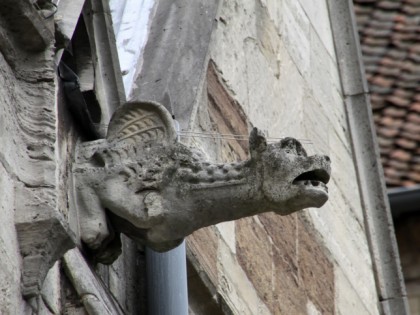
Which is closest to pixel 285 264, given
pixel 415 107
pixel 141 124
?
pixel 141 124

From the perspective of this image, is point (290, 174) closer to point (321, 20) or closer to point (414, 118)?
point (321, 20)

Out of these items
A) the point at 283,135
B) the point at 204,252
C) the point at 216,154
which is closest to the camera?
the point at 204,252

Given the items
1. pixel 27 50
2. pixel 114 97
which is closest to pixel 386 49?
pixel 114 97

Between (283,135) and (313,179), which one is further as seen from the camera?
(283,135)

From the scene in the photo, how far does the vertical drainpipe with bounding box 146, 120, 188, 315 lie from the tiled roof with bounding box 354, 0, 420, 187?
17.9ft

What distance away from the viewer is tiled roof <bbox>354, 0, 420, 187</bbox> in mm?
10141

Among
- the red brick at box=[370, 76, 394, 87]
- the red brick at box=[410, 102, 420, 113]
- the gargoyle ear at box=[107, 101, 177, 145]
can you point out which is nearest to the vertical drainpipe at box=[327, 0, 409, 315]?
the gargoyle ear at box=[107, 101, 177, 145]

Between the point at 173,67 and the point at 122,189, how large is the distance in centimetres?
138

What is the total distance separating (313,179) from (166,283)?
0.68m

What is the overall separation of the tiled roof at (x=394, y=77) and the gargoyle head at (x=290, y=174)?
19.8ft

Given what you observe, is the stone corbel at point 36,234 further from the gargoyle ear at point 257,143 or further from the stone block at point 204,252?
the stone block at point 204,252

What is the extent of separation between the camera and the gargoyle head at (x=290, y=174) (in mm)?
3924

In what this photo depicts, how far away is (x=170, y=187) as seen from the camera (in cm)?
404

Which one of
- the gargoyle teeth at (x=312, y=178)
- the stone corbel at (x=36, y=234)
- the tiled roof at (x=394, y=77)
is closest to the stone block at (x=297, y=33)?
the gargoyle teeth at (x=312, y=178)
